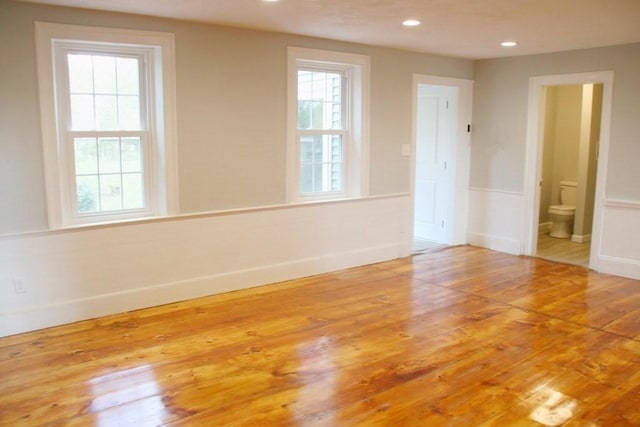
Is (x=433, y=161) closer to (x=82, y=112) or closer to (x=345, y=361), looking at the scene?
(x=345, y=361)

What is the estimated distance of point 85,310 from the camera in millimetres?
3992

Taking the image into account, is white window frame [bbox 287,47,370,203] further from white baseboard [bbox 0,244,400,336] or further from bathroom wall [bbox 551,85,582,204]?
bathroom wall [bbox 551,85,582,204]

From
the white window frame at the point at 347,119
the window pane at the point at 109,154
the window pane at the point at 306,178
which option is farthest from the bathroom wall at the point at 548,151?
the window pane at the point at 109,154

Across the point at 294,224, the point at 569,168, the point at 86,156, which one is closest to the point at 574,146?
the point at 569,168

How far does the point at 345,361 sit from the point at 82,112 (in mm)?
2698

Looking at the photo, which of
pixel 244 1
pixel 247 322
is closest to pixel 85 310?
pixel 247 322

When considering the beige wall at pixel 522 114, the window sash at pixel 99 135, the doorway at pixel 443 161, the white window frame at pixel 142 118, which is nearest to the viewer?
the white window frame at pixel 142 118

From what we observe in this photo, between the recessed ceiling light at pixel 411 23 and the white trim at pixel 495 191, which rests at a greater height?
the recessed ceiling light at pixel 411 23

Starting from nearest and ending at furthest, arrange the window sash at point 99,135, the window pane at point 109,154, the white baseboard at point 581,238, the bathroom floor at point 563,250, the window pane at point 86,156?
the window sash at point 99,135, the window pane at point 86,156, the window pane at point 109,154, the bathroom floor at point 563,250, the white baseboard at point 581,238

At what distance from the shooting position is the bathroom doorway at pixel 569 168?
21.5 feet

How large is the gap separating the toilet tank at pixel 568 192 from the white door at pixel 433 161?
1.97 meters

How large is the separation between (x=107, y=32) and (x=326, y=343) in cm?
278

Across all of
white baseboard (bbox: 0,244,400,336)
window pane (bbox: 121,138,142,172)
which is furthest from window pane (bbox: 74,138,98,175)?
white baseboard (bbox: 0,244,400,336)

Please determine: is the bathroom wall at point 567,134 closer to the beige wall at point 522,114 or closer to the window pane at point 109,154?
the beige wall at point 522,114
